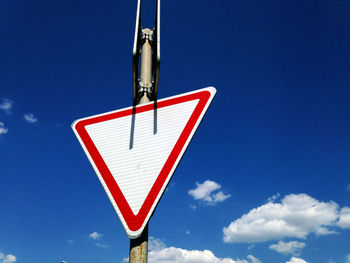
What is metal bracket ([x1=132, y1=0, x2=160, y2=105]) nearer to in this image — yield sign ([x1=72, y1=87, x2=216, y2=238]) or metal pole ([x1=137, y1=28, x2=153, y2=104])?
metal pole ([x1=137, y1=28, x2=153, y2=104])

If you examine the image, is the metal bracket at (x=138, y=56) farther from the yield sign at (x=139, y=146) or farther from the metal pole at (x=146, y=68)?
the yield sign at (x=139, y=146)

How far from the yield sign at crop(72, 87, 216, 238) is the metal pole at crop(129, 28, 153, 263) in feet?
0.17

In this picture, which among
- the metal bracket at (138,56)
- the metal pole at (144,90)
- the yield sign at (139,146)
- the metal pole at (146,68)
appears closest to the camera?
the metal pole at (144,90)

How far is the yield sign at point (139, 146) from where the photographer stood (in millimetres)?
1332

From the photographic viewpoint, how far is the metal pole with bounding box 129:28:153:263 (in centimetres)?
122

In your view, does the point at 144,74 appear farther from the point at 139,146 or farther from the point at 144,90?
the point at 139,146

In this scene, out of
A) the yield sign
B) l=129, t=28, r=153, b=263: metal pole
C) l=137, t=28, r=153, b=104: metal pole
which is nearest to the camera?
l=129, t=28, r=153, b=263: metal pole

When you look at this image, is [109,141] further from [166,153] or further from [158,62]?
[158,62]

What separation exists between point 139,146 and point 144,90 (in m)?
0.41

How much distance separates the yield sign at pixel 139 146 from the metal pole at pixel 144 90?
0.05 m

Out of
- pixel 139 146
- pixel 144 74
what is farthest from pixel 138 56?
pixel 139 146

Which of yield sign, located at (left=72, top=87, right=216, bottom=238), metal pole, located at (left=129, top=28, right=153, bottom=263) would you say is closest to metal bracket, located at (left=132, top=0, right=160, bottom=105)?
metal pole, located at (left=129, top=28, right=153, bottom=263)

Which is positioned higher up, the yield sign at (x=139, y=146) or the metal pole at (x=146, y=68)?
the metal pole at (x=146, y=68)

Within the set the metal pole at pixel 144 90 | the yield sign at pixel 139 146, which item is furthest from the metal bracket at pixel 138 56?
the yield sign at pixel 139 146
